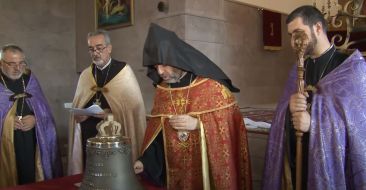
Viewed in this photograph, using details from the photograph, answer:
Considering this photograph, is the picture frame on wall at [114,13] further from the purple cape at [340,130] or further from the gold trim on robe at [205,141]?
the purple cape at [340,130]

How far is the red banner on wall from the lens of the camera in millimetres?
7926

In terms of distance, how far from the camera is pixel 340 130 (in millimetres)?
2309

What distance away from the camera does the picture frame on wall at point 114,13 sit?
23.7ft

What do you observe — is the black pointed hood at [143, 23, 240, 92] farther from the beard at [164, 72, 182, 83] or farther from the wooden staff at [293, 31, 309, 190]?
the wooden staff at [293, 31, 309, 190]

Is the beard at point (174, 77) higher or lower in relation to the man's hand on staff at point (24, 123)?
higher

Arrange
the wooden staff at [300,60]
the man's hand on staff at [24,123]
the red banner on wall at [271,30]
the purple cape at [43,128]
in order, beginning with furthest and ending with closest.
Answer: the red banner on wall at [271,30] < the purple cape at [43,128] < the man's hand on staff at [24,123] < the wooden staff at [300,60]

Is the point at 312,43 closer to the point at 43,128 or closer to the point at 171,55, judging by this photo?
the point at 171,55

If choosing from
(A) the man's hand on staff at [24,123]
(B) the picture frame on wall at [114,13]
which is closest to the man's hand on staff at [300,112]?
(A) the man's hand on staff at [24,123]

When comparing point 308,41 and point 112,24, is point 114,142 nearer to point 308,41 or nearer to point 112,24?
point 308,41

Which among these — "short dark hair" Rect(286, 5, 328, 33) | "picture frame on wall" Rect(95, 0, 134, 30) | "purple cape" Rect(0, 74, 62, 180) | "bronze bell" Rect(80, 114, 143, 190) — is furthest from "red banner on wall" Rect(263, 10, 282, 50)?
"bronze bell" Rect(80, 114, 143, 190)

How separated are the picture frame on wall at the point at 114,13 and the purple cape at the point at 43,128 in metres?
3.35

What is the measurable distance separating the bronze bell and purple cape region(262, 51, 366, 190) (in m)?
1.14

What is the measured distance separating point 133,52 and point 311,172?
5.29 meters

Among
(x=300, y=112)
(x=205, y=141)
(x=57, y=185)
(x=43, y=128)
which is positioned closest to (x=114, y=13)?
(x=43, y=128)
